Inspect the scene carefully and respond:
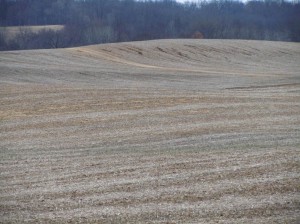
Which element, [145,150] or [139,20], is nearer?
[145,150]

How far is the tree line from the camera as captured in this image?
96644mm

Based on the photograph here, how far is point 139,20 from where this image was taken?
12544cm

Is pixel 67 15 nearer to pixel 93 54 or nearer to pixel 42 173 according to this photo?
pixel 93 54

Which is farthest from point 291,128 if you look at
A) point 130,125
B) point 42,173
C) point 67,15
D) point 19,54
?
point 67,15

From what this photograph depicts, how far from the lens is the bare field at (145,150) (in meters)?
10.6

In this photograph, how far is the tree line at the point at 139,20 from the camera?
3805 inches

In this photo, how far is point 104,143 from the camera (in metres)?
18.5

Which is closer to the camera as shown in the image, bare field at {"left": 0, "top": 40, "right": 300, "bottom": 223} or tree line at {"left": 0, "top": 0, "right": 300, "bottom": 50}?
bare field at {"left": 0, "top": 40, "right": 300, "bottom": 223}

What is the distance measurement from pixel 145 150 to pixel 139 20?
11032cm

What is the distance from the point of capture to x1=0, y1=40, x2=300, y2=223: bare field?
10617mm

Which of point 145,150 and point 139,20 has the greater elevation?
point 139,20

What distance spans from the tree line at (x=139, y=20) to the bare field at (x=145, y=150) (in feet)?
184

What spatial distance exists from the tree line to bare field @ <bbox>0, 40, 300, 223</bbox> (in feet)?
184

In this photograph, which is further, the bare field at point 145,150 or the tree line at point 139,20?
the tree line at point 139,20
